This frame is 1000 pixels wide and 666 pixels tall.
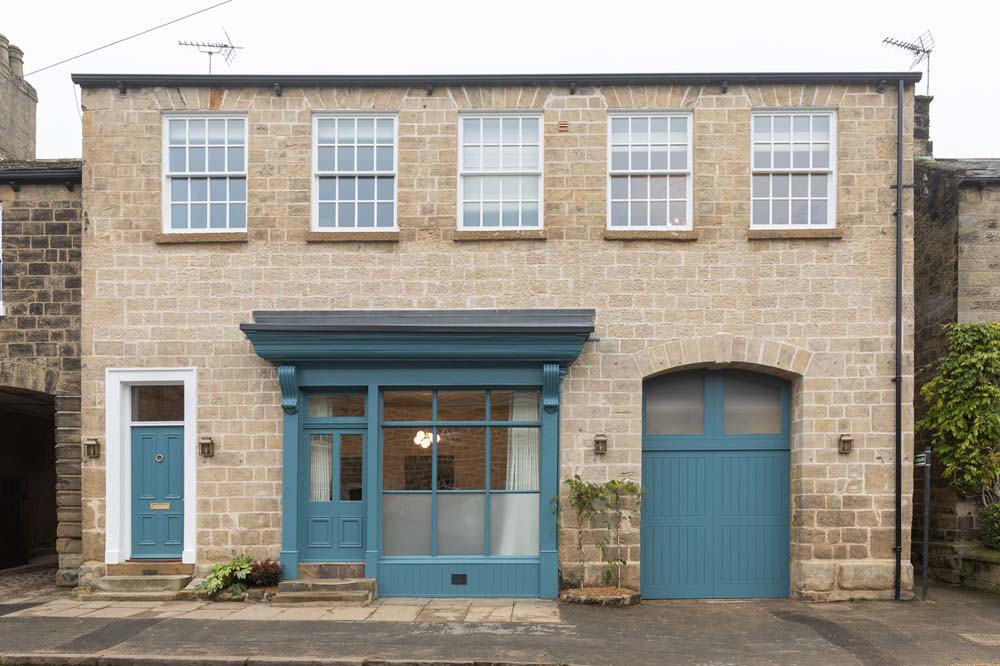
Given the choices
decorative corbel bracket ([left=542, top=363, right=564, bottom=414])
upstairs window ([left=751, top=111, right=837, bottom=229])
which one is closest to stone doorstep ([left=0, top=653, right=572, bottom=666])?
decorative corbel bracket ([left=542, top=363, right=564, bottom=414])

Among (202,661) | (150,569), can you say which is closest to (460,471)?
(202,661)

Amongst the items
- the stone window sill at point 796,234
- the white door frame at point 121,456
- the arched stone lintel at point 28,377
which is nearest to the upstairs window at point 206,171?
the white door frame at point 121,456

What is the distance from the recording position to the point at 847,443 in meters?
9.45

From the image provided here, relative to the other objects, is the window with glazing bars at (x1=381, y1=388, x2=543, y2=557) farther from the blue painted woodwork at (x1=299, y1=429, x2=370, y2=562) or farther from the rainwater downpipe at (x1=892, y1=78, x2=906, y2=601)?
the rainwater downpipe at (x1=892, y1=78, x2=906, y2=601)

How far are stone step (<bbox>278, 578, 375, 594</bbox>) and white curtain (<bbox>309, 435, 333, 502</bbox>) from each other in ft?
3.56

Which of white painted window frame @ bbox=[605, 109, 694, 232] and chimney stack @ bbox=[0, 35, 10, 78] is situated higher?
chimney stack @ bbox=[0, 35, 10, 78]

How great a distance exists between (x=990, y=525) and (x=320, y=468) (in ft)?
30.2

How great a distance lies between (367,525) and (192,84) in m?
6.32

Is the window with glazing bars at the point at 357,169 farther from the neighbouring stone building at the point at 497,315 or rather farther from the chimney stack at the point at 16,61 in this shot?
the chimney stack at the point at 16,61

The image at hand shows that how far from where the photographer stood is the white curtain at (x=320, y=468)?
9.73 meters

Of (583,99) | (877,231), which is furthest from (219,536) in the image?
(877,231)

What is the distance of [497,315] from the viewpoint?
31.4 ft

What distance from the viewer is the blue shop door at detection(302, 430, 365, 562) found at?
9.60 m

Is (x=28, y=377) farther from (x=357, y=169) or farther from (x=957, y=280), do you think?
(x=957, y=280)
